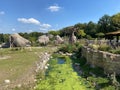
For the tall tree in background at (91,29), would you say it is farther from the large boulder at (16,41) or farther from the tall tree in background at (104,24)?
the large boulder at (16,41)

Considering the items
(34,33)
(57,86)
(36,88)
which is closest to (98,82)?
(57,86)

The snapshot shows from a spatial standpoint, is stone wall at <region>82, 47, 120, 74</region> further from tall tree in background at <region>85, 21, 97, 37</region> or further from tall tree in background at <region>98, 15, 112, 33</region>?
tall tree in background at <region>85, 21, 97, 37</region>

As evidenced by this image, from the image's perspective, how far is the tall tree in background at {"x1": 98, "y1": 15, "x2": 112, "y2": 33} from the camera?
65.6m

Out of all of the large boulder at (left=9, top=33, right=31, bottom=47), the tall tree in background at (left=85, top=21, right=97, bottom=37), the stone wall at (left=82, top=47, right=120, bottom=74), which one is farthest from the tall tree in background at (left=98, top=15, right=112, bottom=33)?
the stone wall at (left=82, top=47, right=120, bottom=74)

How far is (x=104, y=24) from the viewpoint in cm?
6944

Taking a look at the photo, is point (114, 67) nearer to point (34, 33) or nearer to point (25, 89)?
point (25, 89)

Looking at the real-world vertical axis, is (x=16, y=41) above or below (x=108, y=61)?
above

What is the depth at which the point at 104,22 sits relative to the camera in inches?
2803

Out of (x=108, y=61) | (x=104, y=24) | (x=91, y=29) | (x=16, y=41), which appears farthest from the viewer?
(x=91, y=29)

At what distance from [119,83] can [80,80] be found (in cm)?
241

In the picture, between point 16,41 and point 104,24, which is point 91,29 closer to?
point 104,24

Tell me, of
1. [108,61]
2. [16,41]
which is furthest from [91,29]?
[108,61]

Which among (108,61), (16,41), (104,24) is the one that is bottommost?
(108,61)

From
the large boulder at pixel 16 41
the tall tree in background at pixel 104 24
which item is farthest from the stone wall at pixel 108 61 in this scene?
the tall tree in background at pixel 104 24
